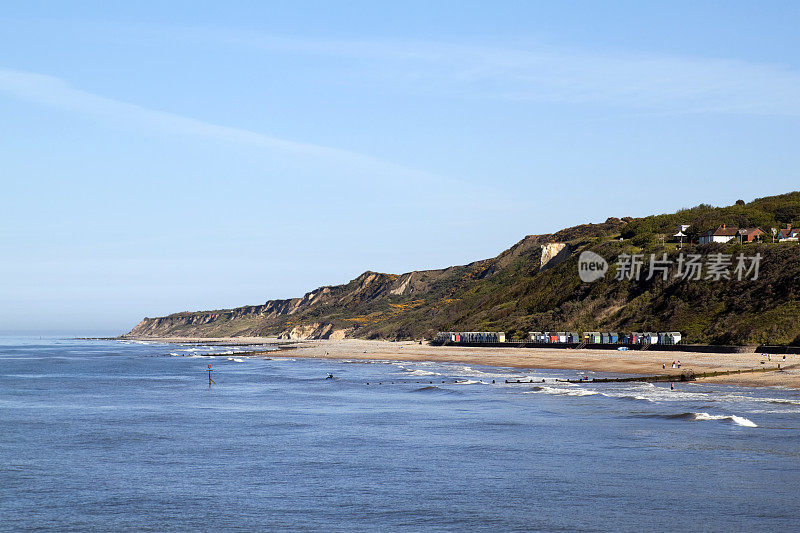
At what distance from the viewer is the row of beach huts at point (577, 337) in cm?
10256

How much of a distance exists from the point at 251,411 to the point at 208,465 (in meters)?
20.1

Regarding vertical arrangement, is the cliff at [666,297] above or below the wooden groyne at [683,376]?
above

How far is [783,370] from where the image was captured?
64500mm

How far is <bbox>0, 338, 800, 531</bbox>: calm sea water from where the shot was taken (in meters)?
23.2

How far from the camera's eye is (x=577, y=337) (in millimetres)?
117125

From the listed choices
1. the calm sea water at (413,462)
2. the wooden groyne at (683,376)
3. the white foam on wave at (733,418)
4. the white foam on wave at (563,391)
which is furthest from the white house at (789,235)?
the white foam on wave at (733,418)

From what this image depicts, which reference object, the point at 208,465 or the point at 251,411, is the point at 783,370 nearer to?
the point at 251,411

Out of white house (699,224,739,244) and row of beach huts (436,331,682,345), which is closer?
row of beach huts (436,331,682,345)

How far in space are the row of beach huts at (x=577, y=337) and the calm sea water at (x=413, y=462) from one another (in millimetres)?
45426

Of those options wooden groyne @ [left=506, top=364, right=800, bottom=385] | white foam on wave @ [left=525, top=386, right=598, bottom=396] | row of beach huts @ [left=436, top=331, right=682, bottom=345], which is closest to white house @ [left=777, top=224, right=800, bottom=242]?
row of beach huts @ [left=436, top=331, right=682, bottom=345]

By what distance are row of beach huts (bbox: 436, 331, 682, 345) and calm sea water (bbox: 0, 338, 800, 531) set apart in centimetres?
4543

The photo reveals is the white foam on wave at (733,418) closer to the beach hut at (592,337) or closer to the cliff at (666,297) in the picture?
the cliff at (666,297)

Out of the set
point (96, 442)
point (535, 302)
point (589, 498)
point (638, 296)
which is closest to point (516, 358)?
point (638, 296)

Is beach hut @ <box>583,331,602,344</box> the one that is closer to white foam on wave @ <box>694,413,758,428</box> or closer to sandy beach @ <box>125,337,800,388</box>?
sandy beach @ <box>125,337,800,388</box>
